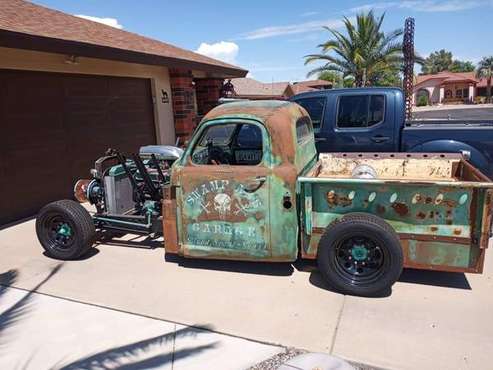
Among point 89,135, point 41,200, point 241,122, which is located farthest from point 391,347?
point 89,135

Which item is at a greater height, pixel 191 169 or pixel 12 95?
pixel 12 95

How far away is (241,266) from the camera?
4734 mm

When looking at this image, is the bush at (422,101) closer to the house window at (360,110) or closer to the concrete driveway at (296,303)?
the house window at (360,110)

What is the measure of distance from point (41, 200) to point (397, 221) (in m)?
6.24

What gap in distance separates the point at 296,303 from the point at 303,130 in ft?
6.77

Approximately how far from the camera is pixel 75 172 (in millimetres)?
8156

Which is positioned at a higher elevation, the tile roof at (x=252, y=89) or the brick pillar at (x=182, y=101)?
the tile roof at (x=252, y=89)

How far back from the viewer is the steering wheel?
522cm

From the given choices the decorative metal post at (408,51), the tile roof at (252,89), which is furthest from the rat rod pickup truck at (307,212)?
the tile roof at (252,89)

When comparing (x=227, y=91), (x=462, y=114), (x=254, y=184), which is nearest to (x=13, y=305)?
(x=254, y=184)

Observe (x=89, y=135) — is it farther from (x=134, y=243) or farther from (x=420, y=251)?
(x=420, y=251)

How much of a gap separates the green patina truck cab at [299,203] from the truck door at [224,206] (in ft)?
0.03

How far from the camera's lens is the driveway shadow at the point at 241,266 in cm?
457

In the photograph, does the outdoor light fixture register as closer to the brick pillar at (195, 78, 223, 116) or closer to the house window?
the house window
